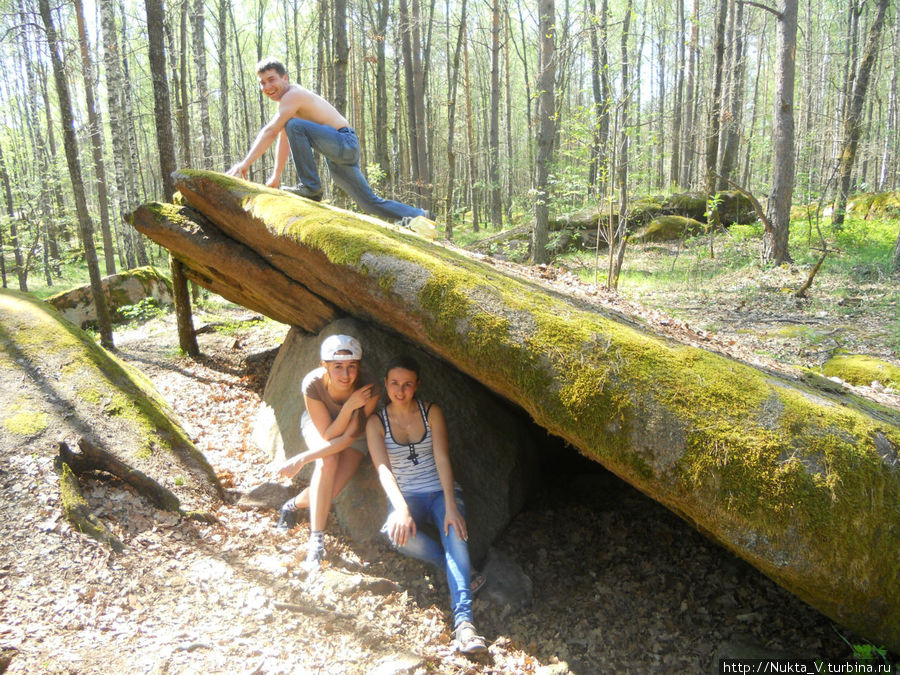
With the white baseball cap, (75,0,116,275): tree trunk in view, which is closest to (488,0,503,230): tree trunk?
(75,0,116,275): tree trunk

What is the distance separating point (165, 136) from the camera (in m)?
7.99

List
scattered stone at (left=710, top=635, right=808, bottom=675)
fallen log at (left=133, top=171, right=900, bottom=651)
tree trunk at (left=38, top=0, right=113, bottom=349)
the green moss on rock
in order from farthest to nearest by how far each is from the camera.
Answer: tree trunk at (left=38, top=0, right=113, bottom=349) → the green moss on rock → scattered stone at (left=710, top=635, right=808, bottom=675) → fallen log at (left=133, top=171, right=900, bottom=651)

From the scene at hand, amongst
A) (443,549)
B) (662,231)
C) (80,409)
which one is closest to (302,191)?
(80,409)

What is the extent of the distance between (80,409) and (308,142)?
338 cm

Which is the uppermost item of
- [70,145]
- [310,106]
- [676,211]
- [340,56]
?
[340,56]

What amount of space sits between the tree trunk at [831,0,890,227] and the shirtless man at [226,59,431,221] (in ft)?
40.6

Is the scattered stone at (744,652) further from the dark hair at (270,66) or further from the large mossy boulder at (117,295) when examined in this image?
the large mossy boulder at (117,295)

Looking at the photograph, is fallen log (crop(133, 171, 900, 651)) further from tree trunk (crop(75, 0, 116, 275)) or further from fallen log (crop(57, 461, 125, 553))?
tree trunk (crop(75, 0, 116, 275))

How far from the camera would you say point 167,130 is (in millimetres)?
8000

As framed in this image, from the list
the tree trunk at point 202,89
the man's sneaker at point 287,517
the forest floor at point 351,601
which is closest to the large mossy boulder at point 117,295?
the tree trunk at point 202,89

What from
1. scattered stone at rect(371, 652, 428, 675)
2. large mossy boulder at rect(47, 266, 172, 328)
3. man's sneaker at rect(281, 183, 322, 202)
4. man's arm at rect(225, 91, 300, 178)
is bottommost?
large mossy boulder at rect(47, 266, 172, 328)

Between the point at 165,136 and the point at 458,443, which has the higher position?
the point at 165,136

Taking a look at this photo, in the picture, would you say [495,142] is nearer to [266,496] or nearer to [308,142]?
[308,142]

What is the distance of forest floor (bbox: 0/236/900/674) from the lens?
2.82 metres
